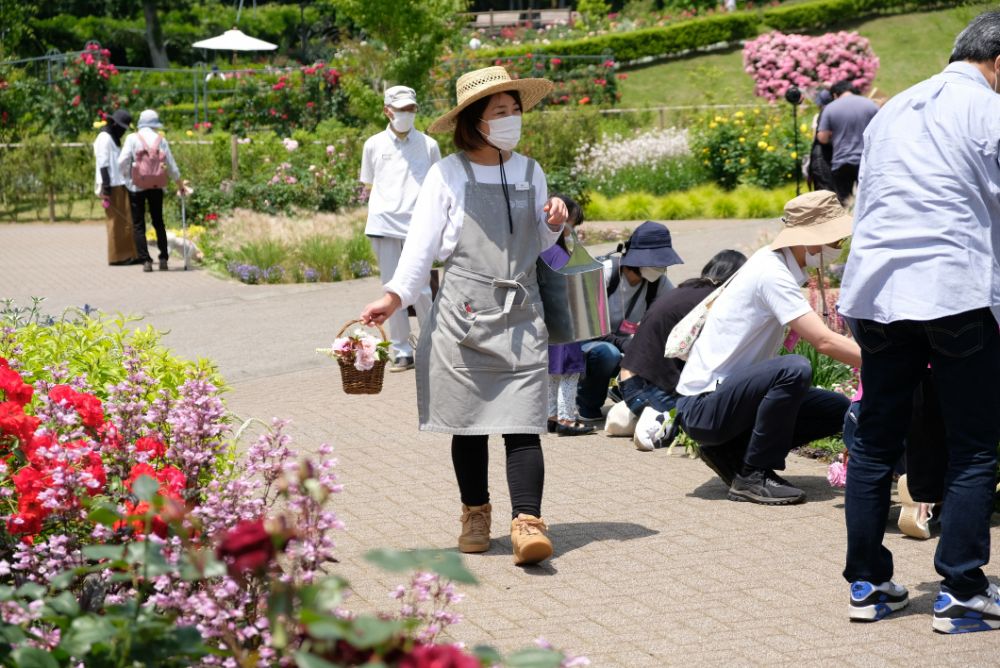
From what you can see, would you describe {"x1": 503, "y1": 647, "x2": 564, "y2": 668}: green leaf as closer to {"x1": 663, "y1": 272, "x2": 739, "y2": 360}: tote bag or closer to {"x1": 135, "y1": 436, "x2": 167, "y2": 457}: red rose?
{"x1": 135, "y1": 436, "x2": 167, "y2": 457}: red rose

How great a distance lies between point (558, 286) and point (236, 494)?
204cm

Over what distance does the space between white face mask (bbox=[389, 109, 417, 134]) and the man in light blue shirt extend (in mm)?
5398

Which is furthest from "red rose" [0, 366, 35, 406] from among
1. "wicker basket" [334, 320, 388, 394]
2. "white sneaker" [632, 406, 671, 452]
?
"white sneaker" [632, 406, 671, 452]

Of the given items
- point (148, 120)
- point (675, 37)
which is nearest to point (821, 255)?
point (148, 120)

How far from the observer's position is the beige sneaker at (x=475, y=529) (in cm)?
511

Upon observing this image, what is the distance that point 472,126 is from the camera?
502cm

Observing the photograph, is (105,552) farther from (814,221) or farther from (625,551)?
(814,221)

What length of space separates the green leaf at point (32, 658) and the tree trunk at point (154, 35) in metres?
44.6

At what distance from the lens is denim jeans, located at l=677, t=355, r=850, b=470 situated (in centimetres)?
562

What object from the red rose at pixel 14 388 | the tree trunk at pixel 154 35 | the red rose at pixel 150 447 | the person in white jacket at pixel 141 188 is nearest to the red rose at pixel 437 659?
the red rose at pixel 150 447

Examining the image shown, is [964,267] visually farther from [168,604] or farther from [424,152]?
[424,152]

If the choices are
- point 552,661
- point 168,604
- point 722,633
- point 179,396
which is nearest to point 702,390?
point 722,633

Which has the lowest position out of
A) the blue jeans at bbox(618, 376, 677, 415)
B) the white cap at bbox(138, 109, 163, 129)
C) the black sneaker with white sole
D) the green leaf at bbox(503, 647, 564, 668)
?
the black sneaker with white sole

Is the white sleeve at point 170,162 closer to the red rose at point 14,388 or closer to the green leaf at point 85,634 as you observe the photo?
the red rose at point 14,388
